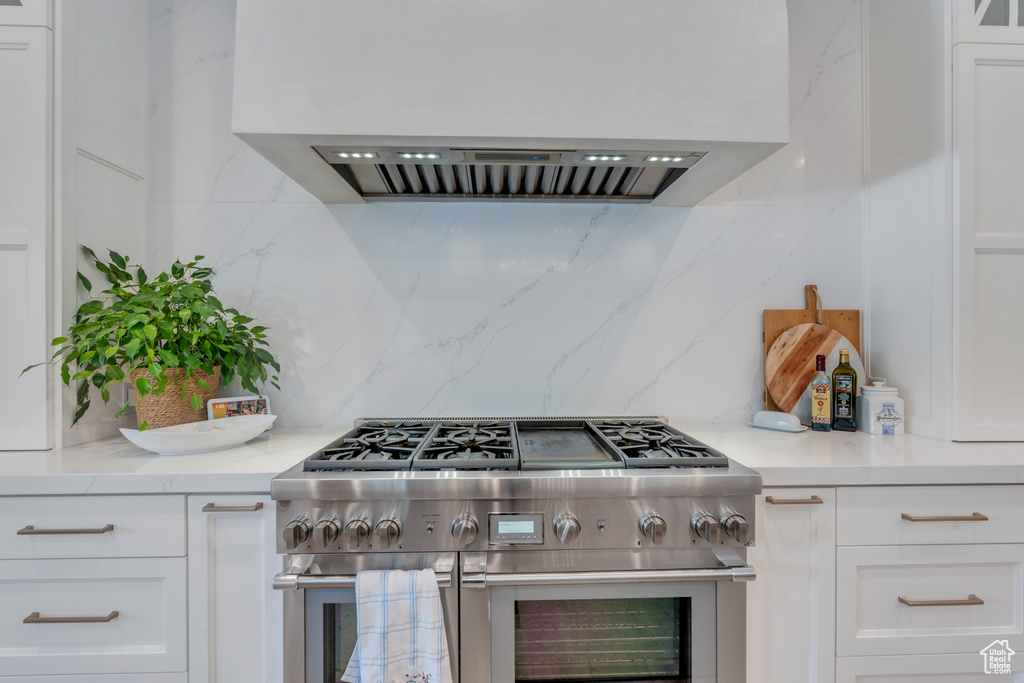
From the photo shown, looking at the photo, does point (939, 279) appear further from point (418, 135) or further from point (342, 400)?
point (342, 400)

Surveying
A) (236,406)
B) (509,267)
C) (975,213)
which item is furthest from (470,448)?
(975,213)

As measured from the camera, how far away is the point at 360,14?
119cm

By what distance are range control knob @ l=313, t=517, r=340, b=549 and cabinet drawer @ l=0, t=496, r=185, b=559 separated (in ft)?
1.13

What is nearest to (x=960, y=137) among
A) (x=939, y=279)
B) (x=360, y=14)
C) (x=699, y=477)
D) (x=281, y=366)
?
(x=939, y=279)

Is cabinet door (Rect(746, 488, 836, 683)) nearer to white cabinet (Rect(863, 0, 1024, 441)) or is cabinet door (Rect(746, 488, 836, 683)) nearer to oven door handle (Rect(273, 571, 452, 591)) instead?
white cabinet (Rect(863, 0, 1024, 441))

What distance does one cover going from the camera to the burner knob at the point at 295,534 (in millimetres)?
1110

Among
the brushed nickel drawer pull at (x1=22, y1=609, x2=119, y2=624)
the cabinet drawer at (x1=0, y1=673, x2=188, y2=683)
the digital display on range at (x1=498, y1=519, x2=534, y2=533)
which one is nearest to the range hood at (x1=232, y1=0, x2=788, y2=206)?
the digital display on range at (x1=498, y1=519, x2=534, y2=533)

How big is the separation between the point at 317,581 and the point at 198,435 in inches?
21.6

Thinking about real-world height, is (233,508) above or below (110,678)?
above

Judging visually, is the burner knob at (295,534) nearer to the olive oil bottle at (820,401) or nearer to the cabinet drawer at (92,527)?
the cabinet drawer at (92,527)

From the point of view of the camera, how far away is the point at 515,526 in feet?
3.76

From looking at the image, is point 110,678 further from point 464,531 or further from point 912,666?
point 912,666

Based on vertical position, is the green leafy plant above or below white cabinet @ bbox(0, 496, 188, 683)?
above

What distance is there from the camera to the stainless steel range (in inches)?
44.7
